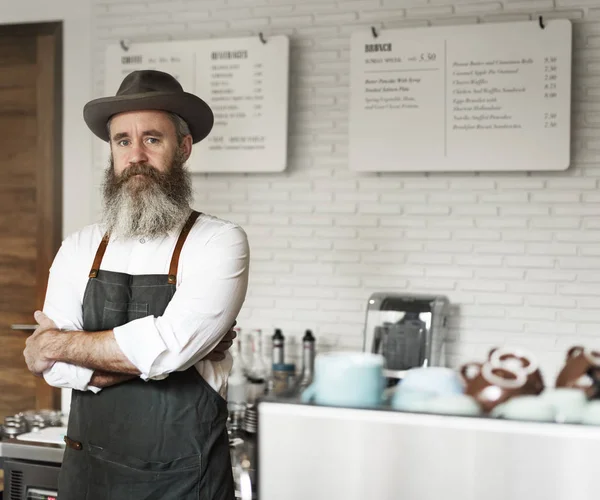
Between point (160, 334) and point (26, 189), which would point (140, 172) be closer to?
point (160, 334)

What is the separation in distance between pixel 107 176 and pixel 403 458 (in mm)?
1655

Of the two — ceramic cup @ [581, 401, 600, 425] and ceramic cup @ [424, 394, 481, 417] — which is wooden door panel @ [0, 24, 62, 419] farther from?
ceramic cup @ [581, 401, 600, 425]

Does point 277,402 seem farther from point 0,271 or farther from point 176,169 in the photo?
point 0,271

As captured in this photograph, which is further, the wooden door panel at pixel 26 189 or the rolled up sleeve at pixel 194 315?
the wooden door panel at pixel 26 189

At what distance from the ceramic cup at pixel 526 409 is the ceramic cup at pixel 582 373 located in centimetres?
8

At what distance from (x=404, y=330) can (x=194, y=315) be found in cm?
151

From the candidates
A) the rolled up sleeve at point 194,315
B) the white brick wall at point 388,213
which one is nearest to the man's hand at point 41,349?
the rolled up sleeve at point 194,315

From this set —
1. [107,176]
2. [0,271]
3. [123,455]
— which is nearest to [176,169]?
[107,176]

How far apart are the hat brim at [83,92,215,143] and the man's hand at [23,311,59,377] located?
653mm

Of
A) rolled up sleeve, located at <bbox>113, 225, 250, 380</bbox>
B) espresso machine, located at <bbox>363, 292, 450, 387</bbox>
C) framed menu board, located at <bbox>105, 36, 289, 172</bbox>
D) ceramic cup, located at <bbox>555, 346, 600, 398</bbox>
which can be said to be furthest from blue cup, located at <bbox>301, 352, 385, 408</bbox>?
framed menu board, located at <bbox>105, 36, 289, 172</bbox>

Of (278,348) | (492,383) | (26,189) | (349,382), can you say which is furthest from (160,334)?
(26,189)

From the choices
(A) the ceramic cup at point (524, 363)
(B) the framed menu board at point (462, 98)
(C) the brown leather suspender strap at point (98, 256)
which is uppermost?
(B) the framed menu board at point (462, 98)

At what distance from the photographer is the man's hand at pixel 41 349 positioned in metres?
2.13

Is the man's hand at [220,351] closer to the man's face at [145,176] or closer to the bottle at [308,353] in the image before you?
the man's face at [145,176]
